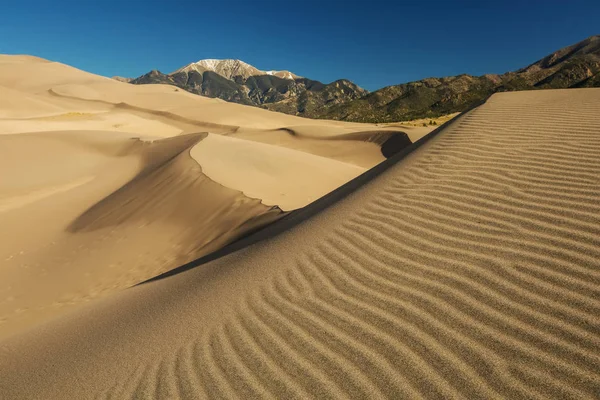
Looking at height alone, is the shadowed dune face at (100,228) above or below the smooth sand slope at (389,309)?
above

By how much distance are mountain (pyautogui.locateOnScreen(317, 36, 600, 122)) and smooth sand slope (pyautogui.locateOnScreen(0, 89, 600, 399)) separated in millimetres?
69208

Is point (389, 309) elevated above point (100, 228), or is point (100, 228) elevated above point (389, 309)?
point (100, 228)

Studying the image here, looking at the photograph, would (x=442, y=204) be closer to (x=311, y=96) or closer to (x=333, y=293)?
(x=333, y=293)

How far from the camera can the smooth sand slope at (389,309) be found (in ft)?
6.18

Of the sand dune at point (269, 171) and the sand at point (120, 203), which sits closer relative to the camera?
the sand at point (120, 203)

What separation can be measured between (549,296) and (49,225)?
35.1ft

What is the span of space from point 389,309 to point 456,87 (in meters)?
111

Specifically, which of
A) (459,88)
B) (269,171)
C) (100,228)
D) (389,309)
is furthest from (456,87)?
(389,309)

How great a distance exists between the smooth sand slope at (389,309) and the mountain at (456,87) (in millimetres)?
69208

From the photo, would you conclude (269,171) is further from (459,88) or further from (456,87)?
(456,87)

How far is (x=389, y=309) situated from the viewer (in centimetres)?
233

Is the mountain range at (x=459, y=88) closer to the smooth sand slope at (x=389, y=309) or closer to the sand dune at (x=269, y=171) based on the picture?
the sand dune at (x=269, y=171)

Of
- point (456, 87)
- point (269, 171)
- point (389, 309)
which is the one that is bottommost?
point (389, 309)

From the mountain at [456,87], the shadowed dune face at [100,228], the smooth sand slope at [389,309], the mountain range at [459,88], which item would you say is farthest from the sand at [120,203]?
the mountain at [456,87]
